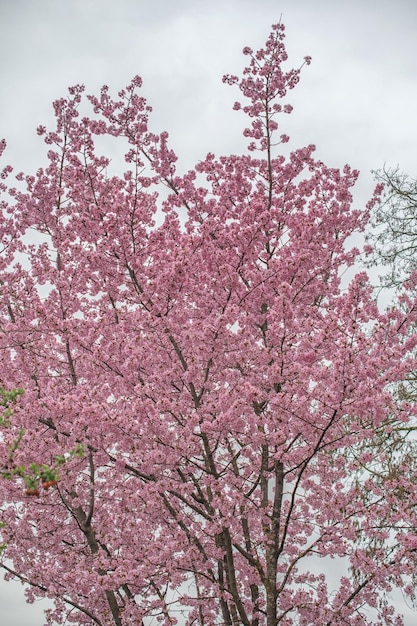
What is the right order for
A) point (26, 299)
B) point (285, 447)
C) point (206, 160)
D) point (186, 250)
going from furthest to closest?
point (206, 160), point (26, 299), point (186, 250), point (285, 447)

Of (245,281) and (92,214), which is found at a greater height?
(92,214)

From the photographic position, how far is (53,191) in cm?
1141

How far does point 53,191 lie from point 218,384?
17.6 feet

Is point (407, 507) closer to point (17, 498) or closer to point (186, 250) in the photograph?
point (186, 250)

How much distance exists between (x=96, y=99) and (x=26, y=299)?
147 inches

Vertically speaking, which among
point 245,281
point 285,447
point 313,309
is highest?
point 245,281

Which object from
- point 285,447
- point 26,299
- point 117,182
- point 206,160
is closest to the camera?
point 285,447

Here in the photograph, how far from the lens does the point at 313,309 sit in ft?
28.6

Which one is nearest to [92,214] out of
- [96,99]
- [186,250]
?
[186,250]

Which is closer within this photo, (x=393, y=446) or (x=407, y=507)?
(x=407, y=507)

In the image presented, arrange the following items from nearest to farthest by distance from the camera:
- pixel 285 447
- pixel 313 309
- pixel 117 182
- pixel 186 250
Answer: pixel 285 447 < pixel 186 250 < pixel 313 309 < pixel 117 182

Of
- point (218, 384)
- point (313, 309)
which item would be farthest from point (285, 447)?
point (313, 309)

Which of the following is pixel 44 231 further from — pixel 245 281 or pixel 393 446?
pixel 393 446

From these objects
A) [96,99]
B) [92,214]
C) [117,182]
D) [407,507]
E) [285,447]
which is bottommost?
[407,507]
